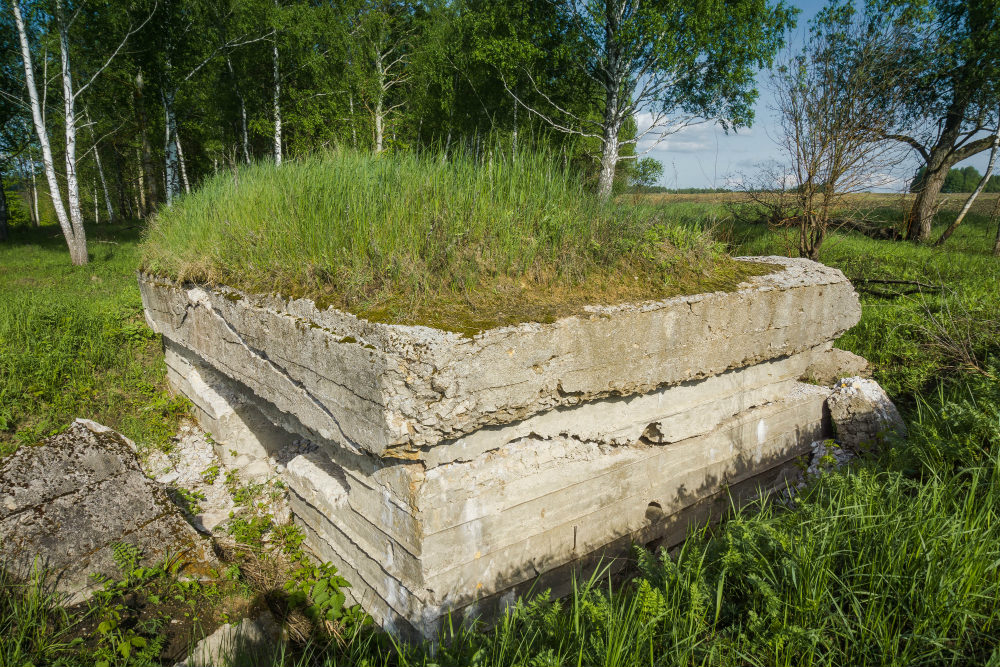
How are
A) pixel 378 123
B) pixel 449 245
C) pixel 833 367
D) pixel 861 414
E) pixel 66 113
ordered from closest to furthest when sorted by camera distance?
1. pixel 449 245
2. pixel 861 414
3. pixel 833 367
4. pixel 66 113
5. pixel 378 123

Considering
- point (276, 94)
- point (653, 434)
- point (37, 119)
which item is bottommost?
point (653, 434)

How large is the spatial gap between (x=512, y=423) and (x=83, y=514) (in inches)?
90.3

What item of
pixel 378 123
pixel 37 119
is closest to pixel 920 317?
pixel 378 123

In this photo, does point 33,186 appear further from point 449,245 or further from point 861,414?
point 861,414

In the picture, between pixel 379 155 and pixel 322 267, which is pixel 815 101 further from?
pixel 322 267

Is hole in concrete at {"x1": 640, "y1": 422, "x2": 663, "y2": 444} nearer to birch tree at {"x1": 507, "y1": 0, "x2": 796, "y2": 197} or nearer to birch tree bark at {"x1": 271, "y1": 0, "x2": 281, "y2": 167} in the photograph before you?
birch tree at {"x1": 507, "y1": 0, "x2": 796, "y2": 197}

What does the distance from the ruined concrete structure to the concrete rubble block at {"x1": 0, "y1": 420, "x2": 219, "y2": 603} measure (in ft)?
2.27

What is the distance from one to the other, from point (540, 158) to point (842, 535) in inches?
94.3

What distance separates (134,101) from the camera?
40.9 feet

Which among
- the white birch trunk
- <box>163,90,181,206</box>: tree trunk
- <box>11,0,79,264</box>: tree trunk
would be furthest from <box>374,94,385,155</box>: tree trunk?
the white birch trunk

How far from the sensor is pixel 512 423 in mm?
2379

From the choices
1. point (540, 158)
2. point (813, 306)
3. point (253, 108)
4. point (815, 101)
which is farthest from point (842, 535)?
point (253, 108)

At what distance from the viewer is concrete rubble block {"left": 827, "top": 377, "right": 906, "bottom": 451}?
3492 mm

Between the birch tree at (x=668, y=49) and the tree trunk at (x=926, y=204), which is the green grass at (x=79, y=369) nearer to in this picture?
the birch tree at (x=668, y=49)
